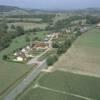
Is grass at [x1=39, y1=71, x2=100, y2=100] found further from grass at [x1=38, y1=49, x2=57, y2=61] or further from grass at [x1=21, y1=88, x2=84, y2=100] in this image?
grass at [x1=38, y1=49, x2=57, y2=61]

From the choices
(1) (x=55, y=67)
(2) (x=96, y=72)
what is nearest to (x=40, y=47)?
(1) (x=55, y=67)

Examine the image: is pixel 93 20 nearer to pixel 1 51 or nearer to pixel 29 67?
pixel 1 51

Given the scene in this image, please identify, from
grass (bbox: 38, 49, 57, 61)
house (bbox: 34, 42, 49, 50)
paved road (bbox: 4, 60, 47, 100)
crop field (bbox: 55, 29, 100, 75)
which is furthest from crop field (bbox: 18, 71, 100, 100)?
house (bbox: 34, 42, 49, 50)

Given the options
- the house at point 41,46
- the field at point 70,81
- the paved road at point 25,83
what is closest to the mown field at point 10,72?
the paved road at point 25,83

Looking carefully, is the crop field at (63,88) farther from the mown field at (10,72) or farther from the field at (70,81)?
the mown field at (10,72)

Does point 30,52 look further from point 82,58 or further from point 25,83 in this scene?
point 25,83

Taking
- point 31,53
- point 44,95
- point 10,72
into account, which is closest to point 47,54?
point 31,53
